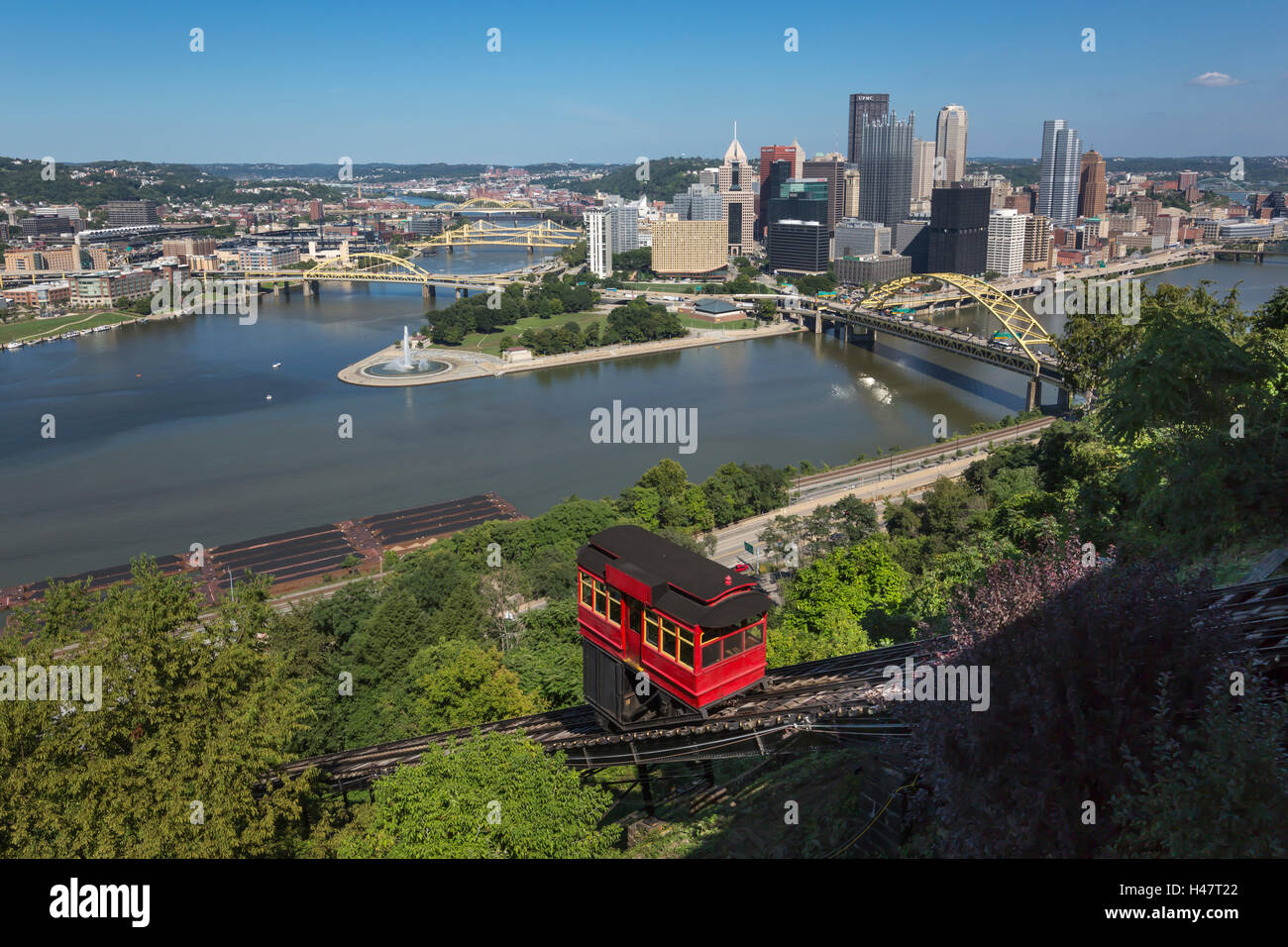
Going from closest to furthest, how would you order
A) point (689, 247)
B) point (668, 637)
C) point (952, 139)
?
point (668, 637)
point (689, 247)
point (952, 139)

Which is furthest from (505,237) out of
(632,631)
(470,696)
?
(632,631)

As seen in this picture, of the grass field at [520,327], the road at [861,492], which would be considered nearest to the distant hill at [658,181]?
the grass field at [520,327]

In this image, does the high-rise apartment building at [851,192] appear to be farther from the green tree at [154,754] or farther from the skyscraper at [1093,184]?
the green tree at [154,754]

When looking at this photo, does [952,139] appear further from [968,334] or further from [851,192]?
[968,334]

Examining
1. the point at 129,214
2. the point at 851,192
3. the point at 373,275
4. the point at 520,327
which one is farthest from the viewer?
the point at 129,214

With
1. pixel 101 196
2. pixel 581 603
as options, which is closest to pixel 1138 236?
pixel 581 603

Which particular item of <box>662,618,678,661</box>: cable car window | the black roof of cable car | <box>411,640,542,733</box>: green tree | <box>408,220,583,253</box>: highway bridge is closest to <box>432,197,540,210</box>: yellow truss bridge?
<box>408,220,583,253</box>: highway bridge
